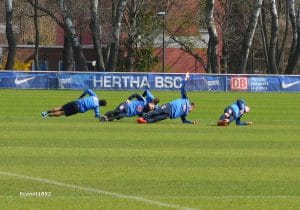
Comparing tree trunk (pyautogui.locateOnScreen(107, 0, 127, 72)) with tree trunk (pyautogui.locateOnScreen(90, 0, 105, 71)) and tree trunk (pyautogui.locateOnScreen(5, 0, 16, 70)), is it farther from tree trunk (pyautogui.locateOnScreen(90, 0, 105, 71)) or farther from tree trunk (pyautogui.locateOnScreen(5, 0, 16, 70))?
tree trunk (pyautogui.locateOnScreen(5, 0, 16, 70))

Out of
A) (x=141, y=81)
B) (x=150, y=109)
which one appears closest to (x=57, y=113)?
(x=150, y=109)

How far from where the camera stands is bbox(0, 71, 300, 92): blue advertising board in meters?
54.5

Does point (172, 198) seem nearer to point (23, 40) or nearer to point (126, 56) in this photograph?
point (126, 56)

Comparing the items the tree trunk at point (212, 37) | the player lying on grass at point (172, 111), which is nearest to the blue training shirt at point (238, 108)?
the player lying on grass at point (172, 111)

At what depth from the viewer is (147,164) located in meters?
16.9

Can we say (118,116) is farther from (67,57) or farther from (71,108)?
(67,57)

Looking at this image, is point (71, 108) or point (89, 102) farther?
point (71, 108)

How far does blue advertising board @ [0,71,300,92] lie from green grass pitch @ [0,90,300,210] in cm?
2459

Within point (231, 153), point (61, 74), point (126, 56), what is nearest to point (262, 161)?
point (231, 153)

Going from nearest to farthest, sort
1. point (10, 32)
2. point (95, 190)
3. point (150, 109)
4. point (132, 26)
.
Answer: point (95, 190) → point (150, 109) → point (10, 32) → point (132, 26)

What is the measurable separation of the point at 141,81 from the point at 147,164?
38.8 metres

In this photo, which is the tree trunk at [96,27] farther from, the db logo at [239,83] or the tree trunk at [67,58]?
the tree trunk at [67,58]

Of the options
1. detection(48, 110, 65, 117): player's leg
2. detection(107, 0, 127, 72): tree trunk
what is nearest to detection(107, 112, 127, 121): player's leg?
detection(48, 110, 65, 117): player's leg

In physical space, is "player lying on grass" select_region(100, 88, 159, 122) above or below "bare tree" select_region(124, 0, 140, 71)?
below
